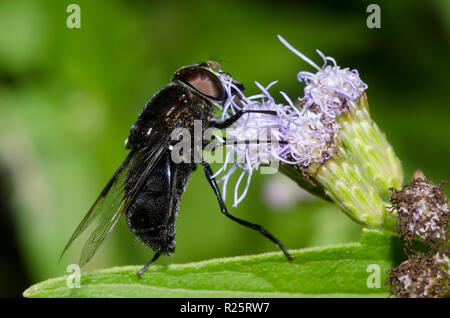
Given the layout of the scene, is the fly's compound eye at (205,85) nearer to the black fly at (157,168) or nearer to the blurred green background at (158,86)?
the black fly at (157,168)

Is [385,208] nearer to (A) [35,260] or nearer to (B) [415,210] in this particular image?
(B) [415,210]

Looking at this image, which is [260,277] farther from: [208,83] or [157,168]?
[208,83]

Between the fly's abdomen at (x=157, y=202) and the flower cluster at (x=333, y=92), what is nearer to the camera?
the flower cluster at (x=333, y=92)

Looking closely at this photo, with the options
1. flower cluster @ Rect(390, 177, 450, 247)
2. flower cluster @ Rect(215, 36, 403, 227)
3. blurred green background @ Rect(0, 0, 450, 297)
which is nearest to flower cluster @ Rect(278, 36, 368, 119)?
flower cluster @ Rect(215, 36, 403, 227)

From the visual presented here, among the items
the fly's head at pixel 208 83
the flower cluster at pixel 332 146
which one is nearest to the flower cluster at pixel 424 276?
the flower cluster at pixel 332 146

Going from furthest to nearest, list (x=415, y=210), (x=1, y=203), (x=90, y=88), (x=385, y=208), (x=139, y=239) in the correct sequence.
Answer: (x=90, y=88) < (x=1, y=203) < (x=139, y=239) < (x=385, y=208) < (x=415, y=210)

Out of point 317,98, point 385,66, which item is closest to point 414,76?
point 385,66
